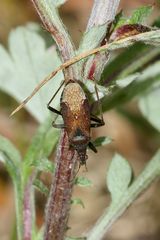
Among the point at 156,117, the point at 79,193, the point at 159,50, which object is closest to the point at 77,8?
the point at 79,193

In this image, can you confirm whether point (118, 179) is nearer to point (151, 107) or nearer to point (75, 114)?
A: point (75, 114)

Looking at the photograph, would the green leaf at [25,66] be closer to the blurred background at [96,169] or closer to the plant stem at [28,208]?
the plant stem at [28,208]

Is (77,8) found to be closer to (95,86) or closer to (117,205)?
(117,205)

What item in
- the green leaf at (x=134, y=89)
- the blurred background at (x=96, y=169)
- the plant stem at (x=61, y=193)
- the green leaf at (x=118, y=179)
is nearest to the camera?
the plant stem at (x=61, y=193)

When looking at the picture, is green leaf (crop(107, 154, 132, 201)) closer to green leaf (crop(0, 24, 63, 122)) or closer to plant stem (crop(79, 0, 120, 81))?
green leaf (crop(0, 24, 63, 122))

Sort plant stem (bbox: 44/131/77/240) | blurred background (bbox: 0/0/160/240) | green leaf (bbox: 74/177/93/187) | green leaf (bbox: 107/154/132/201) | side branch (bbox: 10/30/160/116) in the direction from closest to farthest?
side branch (bbox: 10/30/160/116), plant stem (bbox: 44/131/77/240), green leaf (bbox: 74/177/93/187), green leaf (bbox: 107/154/132/201), blurred background (bbox: 0/0/160/240)

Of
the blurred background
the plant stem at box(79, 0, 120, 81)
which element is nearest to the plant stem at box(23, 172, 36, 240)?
the plant stem at box(79, 0, 120, 81)

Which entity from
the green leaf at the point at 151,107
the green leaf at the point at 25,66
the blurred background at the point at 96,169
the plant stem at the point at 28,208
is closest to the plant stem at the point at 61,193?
the plant stem at the point at 28,208
